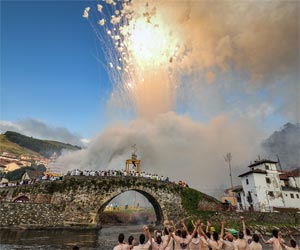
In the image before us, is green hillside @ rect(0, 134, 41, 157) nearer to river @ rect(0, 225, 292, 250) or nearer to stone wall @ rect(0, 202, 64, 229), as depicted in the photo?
stone wall @ rect(0, 202, 64, 229)

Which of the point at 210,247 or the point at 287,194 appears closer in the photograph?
the point at 210,247

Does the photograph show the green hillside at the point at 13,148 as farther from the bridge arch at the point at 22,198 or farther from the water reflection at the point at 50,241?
the water reflection at the point at 50,241

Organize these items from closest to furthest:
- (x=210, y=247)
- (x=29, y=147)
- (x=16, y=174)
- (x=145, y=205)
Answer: (x=210, y=247) → (x=145, y=205) → (x=16, y=174) → (x=29, y=147)

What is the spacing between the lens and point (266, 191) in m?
45.8

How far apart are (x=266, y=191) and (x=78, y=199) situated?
3906 centimetres

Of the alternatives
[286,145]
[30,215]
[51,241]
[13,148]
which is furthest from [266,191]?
[13,148]

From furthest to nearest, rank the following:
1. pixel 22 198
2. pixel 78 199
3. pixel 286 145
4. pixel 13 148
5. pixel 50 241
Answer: pixel 13 148, pixel 286 145, pixel 22 198, pixel 78 199, pixel 50 241

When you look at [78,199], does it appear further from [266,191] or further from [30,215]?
[266,191]

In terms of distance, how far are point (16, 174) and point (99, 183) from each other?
70526mm

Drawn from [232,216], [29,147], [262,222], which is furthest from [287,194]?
[29,147]

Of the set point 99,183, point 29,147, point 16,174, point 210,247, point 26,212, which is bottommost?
point 210,247

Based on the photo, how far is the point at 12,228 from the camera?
27.1 m

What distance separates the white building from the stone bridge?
13.0 m

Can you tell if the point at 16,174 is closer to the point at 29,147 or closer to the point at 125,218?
the point at 125,218
